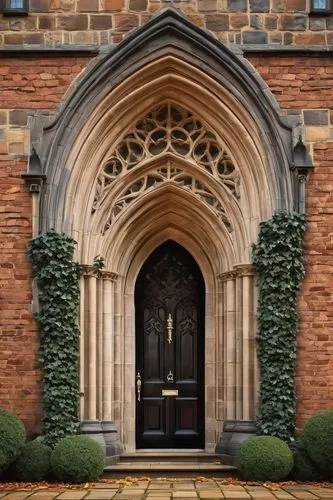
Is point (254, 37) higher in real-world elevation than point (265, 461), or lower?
higher

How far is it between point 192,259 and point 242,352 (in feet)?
5.97

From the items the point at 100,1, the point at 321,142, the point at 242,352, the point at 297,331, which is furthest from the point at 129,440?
the point at 100,1

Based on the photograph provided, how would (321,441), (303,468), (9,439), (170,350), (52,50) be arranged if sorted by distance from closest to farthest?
(9,439) < (321,441) < (303,468) < (52,50) < (170,350)

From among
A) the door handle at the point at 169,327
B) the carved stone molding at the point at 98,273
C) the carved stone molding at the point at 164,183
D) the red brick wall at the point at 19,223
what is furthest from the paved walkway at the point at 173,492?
the carved stone molding at the point at 164,183

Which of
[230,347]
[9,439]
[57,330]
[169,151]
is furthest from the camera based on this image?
[169,151]

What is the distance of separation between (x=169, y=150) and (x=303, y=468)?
184 inches

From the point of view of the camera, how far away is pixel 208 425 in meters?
12.5

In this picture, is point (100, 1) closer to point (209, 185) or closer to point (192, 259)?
point (209, 185)

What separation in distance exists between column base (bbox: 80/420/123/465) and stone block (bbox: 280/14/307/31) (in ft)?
19.5

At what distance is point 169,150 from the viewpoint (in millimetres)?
12203

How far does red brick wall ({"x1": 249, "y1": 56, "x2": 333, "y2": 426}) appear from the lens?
11492 millimetres

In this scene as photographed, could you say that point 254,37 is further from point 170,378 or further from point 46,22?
point 170,378

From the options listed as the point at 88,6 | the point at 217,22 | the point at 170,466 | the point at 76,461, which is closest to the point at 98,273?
the point at 76,461

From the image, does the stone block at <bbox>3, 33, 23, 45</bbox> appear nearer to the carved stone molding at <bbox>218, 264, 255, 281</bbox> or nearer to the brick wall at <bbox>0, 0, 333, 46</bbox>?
the brick wall at <bbox>0, 0, 333, 46</bbox>
